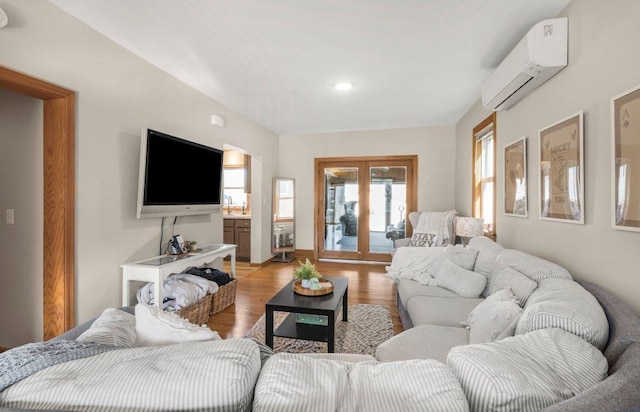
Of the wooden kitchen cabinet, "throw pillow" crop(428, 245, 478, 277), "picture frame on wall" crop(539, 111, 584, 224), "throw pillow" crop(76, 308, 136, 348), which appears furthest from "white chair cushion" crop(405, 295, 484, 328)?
the wooden kitchen cabinet

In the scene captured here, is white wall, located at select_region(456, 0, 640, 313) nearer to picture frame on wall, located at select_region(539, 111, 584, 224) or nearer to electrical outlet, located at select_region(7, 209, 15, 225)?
picture frame on wall, located at select_region(539, 111, 584, 224)

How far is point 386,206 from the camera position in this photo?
548cm

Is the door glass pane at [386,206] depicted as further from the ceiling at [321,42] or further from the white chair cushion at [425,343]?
the white chair cushion at [425,343]

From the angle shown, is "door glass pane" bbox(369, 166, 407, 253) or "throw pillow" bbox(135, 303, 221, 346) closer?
"throw pillow" bbox(135, 303, 221, 346)

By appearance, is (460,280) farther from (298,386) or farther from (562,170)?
(298,386)

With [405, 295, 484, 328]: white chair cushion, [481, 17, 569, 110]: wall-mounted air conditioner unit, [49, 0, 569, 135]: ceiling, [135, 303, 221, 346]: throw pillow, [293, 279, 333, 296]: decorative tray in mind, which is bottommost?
[405, 295, 484, 328]: white chair cushion

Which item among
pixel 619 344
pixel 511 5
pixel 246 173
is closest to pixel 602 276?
pixel 619 344

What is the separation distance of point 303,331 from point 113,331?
1.45 m

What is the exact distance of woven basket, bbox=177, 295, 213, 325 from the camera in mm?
2573

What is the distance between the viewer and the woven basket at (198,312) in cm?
257

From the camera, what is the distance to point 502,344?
92 cm

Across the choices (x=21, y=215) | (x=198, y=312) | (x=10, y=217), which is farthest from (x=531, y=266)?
(x=10, y=217)

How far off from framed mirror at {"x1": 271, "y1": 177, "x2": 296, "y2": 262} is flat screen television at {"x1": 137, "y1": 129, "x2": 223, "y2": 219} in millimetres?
1903

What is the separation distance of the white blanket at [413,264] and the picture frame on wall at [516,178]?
0.76m
